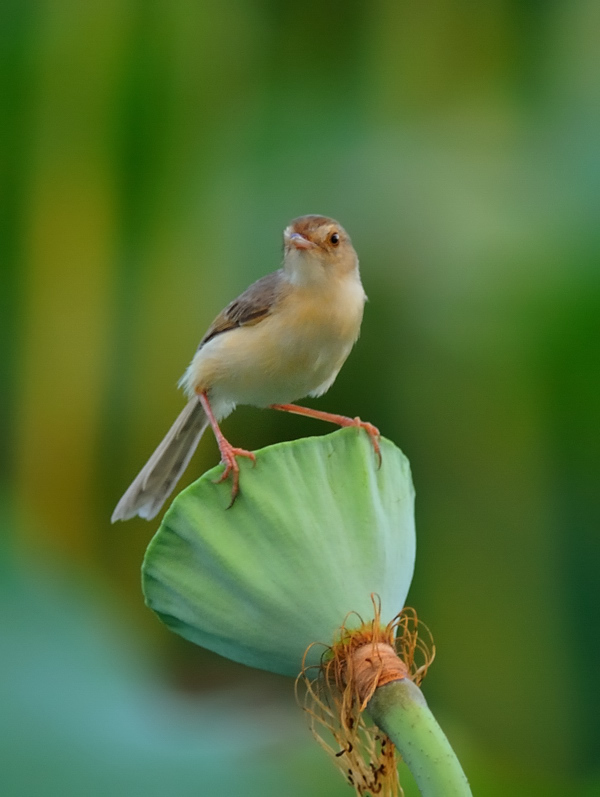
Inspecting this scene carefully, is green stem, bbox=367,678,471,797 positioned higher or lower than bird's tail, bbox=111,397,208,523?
higher

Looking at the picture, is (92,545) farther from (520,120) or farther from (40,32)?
(520,120)

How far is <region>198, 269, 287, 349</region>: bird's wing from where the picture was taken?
1583 mm

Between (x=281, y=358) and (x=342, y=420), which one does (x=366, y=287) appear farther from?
(x=342, y=420)

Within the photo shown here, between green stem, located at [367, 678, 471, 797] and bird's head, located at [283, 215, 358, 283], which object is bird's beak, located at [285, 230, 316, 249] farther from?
green stem, located at [367, 678, 471, 797]

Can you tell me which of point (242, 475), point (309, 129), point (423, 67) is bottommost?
point (242, 475)

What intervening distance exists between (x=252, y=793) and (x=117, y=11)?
148 cm

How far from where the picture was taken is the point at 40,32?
1.90 m

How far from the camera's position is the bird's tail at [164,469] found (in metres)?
1.41

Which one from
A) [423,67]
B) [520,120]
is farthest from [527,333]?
[423,67]

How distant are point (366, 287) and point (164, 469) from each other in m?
0.58

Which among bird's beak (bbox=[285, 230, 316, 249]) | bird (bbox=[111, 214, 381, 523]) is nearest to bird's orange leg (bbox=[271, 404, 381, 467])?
bird (bbox=[111, 214, 381, 523])

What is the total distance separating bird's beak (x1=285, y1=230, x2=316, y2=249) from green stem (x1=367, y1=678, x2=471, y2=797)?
3.27 ft

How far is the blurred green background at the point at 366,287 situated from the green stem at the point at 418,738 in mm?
644

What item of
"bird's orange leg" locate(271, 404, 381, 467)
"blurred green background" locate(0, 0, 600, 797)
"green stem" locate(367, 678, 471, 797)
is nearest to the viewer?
"green stem" locate(367, 678, 471, 797)
